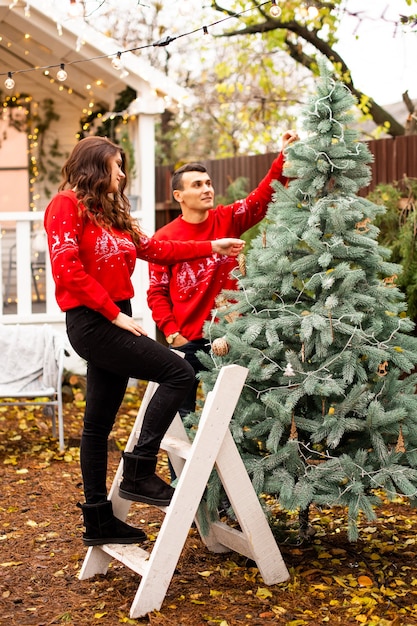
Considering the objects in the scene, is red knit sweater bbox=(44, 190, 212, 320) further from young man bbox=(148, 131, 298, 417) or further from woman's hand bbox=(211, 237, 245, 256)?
young man bbox=(148, 131, 298, 417)

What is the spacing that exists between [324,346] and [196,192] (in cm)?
130

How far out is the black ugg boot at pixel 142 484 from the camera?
12.6ft

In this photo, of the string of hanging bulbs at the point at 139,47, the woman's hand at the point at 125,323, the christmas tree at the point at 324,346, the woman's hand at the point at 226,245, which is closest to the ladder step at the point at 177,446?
the christmas tree at the point at 324,346

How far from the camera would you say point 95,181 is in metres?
3.87

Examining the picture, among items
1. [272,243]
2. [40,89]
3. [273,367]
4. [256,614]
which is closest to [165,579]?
[256,614]

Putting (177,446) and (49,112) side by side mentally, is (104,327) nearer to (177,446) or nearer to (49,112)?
(177,446)

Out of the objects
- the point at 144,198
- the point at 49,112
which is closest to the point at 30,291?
the point at 144,198

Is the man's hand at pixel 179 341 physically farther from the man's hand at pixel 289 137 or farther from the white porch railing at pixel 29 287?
the white porch railing at pixel 29 287

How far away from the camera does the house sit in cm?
925

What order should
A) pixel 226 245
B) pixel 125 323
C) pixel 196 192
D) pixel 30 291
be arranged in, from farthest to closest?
pixel 30 291, pixel 196 192, pixel 226 245, pixel 125 323

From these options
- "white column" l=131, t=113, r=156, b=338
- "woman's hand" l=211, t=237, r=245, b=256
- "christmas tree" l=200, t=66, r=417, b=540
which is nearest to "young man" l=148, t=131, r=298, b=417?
"woman's hand" l=211, t=237, r=245, b=256

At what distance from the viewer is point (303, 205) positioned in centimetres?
425

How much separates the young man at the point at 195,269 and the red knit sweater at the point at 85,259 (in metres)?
0.88

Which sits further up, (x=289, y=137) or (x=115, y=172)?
(x=289, y=137)
